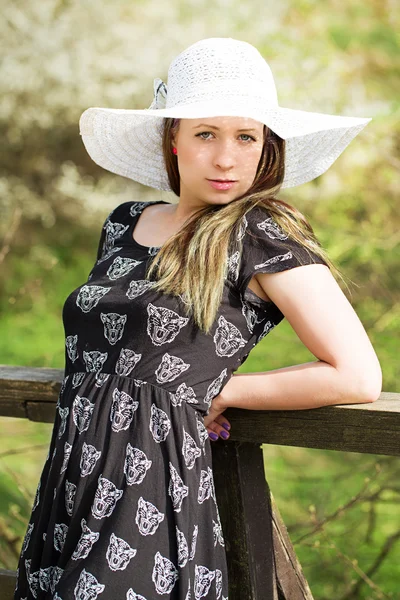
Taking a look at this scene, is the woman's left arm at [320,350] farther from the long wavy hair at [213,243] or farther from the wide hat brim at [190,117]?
the wide hat brim at [190,117]

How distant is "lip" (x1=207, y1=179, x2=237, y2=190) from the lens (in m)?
1.71

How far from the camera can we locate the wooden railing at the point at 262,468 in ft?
4.94

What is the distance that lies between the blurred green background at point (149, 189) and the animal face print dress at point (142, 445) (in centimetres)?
218

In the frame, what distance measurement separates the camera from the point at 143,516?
1.52 m

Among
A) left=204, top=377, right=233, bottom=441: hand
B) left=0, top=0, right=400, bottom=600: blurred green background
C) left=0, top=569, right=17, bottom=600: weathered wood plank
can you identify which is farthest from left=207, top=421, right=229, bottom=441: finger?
left=0, top=0, right=400, bottom=600: blurred green background

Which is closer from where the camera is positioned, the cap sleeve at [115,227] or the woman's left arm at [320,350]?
the woman's left arm at [320,350]

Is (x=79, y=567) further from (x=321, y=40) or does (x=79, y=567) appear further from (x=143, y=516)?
(x=321, y=40)

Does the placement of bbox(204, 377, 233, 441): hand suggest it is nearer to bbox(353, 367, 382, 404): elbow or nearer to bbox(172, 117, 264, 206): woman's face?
bbox(353, 367, 382, 404): elbow

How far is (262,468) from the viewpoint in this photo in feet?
5.66

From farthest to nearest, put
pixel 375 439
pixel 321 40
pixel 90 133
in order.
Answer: pixel 321 40 → pixel 90 133 → pixel 375 439

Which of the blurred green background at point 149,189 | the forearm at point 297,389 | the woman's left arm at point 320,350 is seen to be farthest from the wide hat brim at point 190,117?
the blurred green background at point 149,189

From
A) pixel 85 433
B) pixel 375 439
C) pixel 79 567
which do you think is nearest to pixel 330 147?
pixel 375 439

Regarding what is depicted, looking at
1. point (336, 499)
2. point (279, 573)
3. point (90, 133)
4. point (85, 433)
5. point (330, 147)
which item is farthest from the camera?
point (336, 499)

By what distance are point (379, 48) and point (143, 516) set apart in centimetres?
566
